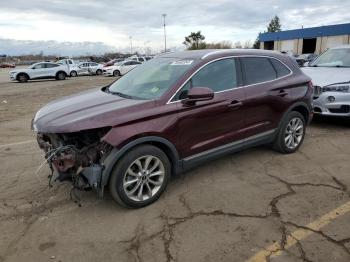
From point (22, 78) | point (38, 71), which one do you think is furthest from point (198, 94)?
point (38, 71)

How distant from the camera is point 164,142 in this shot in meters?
4.00

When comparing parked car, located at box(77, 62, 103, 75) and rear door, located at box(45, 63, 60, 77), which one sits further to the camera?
parked car, located at box(77, 62, 103, 75)

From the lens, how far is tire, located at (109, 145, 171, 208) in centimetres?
374

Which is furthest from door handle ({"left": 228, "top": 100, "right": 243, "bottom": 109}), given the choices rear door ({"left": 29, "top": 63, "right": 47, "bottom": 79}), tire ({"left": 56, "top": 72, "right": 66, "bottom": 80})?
tire ({"left": 56, "top": 72, "right": 66, "bottom": 80})

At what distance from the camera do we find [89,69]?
3403cm

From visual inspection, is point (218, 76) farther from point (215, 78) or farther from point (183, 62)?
point (183, 62)

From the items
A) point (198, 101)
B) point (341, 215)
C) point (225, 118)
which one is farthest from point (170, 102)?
point (341, 215)

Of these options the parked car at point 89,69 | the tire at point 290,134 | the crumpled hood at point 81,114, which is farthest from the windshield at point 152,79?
the parked car at point 89,69

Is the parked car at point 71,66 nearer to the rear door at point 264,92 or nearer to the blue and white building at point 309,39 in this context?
the rear door at point 264,92

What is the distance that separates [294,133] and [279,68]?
1.12 metres

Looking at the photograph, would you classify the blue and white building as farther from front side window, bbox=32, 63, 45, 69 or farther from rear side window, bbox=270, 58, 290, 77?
rear side window, bbox=270, 58, 290, 77

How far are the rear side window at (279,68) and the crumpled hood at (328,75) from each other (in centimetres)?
217

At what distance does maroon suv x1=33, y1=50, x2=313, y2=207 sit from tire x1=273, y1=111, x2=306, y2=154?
26 millimetres

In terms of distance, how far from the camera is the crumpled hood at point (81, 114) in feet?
11.9
